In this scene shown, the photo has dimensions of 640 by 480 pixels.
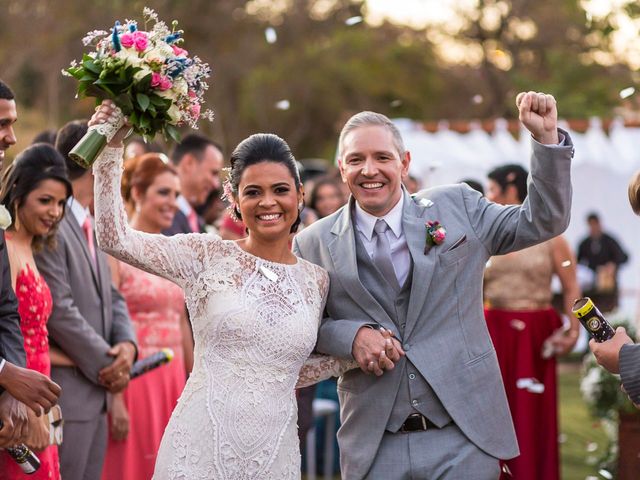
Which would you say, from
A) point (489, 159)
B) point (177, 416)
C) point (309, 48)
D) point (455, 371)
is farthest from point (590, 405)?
point (309, 48)

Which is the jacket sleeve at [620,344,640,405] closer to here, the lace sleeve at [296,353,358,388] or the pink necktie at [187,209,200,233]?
the lace sleeve at [296,353,358,388]

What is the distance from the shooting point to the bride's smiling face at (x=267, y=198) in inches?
186

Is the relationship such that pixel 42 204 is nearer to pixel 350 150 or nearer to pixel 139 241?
pixel 139 241

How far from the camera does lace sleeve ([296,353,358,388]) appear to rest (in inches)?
194

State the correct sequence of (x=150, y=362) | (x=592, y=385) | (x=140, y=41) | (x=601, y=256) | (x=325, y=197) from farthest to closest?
1. (x=601, y=256)
2. (x=325, y=197)
3. (x=592, y=385)
4. (x=150, y=362)
5. (x=140, y=41)

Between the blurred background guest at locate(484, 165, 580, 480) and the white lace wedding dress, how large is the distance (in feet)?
14.1

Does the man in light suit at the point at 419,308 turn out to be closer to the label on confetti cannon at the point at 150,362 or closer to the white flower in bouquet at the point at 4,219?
the white flower in bouquet at the point at 4,219

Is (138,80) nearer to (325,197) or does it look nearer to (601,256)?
(325,197)

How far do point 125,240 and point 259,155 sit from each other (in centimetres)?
74

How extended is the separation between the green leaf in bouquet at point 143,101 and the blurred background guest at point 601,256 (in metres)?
14.5

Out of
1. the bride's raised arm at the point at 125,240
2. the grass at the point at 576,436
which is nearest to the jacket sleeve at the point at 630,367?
the bride's raised arm at the point at 125,240

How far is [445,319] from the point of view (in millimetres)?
4828

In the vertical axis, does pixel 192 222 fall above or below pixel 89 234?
above

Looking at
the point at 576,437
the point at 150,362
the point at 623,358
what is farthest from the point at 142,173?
the point at 576,437
